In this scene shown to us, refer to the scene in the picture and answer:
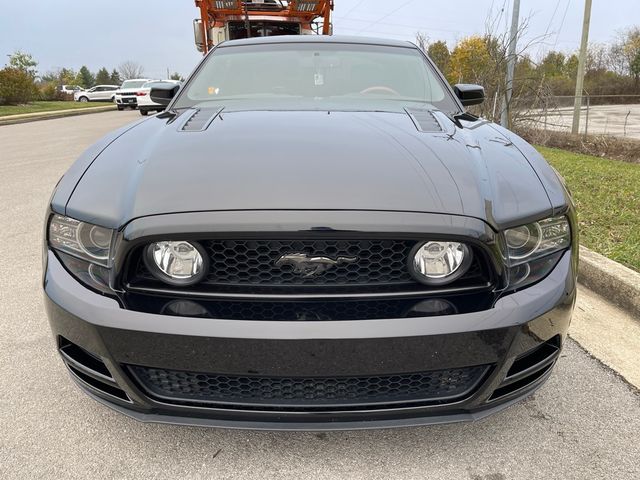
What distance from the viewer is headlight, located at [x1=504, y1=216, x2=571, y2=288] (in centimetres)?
163

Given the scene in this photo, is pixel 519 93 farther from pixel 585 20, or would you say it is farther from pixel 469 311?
pixel 469 311

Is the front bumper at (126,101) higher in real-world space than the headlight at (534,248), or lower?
higher

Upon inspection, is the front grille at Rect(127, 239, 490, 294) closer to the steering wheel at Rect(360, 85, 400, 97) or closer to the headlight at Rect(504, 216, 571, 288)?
the headlight at Rect(504, 216, 571, 288)

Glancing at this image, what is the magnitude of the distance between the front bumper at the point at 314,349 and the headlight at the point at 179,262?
14 centimetres

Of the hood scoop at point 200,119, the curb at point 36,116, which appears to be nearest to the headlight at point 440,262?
the hood scoop at point 200,119

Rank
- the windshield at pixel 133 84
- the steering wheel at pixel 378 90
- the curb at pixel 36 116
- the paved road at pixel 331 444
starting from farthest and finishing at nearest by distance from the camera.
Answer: the windshield at pixel 133 84
the curb at pixel 36 116
the steering wheel at pixel 378 90
the paved road at pixel 331 444

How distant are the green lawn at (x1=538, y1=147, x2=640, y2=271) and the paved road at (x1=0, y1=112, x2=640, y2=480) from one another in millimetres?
1618

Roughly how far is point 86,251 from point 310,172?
2.48 ft

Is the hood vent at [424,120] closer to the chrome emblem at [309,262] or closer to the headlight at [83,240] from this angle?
the chrome emblem at [309,262]

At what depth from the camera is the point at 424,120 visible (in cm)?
234

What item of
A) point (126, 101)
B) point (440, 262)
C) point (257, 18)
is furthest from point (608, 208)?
point (126, 101)

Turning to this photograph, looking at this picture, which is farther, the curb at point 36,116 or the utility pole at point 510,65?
the curb at point 36,116

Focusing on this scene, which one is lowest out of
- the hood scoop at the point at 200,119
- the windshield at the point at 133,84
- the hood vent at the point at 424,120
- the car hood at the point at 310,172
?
the car hood at the point at 310,172

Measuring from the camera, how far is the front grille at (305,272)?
1.58m
